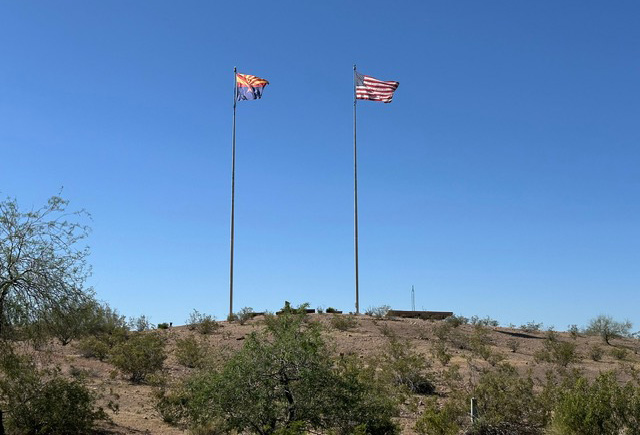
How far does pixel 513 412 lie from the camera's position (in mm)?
20797

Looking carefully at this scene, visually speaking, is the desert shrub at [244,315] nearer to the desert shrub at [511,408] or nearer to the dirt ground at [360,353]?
the dirt ground at [360,353]

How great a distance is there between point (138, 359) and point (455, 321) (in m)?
24.2

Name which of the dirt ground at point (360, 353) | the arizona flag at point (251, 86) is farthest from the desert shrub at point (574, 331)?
the arizona flag at point (251, 86)

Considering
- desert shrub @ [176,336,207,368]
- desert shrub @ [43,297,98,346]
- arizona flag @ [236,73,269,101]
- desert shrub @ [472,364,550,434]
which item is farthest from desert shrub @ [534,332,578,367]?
desert shrub @ [43,297,98,346]

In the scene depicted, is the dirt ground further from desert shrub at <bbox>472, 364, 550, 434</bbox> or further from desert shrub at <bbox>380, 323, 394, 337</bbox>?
desert shrub at <bbox>472, 364, 550, 434</bbox>

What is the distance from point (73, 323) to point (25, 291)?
1474 millimetres

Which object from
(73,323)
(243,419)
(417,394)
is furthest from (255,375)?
(417,394)

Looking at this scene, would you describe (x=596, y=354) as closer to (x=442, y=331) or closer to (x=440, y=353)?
(x=442, y=331)

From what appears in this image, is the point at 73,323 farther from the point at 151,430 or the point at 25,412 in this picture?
the point at 151,430

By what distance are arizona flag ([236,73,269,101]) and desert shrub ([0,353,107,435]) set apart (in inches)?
1162

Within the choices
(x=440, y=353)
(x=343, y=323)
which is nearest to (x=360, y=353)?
(x=440, y=353)

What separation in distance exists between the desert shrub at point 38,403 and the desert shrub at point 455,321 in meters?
30.3

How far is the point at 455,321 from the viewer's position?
45.9 metres

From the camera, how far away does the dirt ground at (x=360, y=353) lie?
21.5 meters
